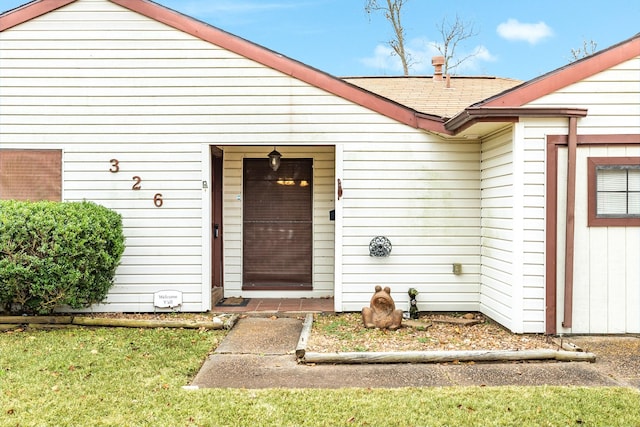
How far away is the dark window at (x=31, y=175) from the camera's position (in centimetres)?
630

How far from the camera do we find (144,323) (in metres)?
5.83

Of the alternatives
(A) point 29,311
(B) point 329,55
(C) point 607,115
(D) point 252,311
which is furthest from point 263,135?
(B) point 329,55

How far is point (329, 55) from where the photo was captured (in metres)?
18.8

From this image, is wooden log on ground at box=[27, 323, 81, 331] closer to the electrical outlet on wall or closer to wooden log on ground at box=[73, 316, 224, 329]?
wooden log on ground at box=[73, 316, 224, 329]

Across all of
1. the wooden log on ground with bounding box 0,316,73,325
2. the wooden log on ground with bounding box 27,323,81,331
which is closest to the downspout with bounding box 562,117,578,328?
the wooden log on ground with bounding box 27,323,81,331

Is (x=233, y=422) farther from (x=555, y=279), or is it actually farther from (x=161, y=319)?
(x=555, y=279)

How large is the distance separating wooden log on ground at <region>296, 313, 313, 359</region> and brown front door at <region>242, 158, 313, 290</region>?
137cm

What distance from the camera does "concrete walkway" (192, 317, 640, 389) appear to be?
395cm

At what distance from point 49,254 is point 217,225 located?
2.49m

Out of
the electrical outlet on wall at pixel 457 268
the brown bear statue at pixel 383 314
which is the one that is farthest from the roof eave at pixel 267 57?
the brown bear statue at pixel 383 314

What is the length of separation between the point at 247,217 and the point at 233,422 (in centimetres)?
461

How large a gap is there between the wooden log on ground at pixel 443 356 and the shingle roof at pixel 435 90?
3915 mm

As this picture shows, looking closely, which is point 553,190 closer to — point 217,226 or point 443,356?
point 443,356

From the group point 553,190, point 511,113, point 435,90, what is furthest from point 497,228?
point 435,90
